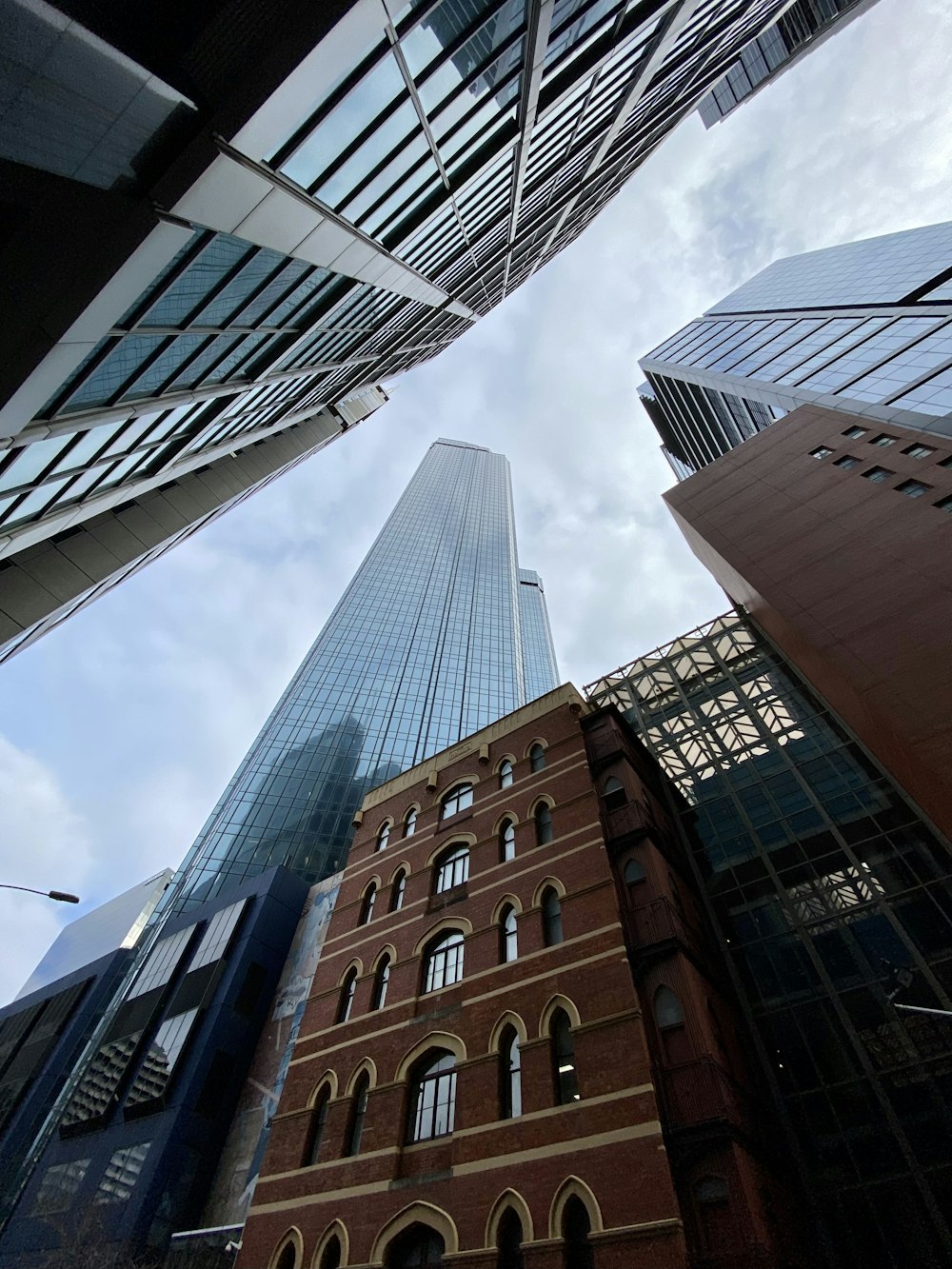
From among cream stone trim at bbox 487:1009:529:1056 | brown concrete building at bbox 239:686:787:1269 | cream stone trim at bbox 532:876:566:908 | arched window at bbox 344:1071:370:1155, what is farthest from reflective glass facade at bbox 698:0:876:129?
arched window at bbox 344:1071:370:1155

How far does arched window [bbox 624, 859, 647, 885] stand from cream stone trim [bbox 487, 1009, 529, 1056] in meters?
4.90

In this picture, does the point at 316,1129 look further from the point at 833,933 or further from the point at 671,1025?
the point at 833,933

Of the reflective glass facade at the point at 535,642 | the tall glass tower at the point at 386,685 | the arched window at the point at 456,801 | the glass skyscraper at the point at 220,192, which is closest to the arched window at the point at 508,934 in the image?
the arched window at the point at 456,801

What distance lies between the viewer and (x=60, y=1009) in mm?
43625

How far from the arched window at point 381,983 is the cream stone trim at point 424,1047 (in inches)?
102

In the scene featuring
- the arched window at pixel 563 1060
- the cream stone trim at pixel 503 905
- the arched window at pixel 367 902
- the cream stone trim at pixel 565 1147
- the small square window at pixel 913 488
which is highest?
the small square window at pixel 913 488

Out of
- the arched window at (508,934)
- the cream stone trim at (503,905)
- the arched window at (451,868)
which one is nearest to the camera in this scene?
the arched window at (508,934)

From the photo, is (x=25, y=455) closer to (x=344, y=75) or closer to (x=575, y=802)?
(x=344, y=75)

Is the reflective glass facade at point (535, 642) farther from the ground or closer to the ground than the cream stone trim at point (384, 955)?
farther from the ground

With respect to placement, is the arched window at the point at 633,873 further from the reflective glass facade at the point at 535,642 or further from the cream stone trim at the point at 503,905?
the reflective glass facade at the point at 535,642

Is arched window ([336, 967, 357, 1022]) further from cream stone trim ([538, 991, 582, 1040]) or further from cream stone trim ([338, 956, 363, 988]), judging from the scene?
cream stone trim ([538, 991, 582, 1040])

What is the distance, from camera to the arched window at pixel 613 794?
21250mm

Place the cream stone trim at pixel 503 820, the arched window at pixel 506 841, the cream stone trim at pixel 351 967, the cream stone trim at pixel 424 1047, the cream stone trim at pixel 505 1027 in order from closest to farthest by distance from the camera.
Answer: the cream stone trim at pixel 505 1027, the cream stone trim at pixel 424 1047, the arched window at pixel 506 841, the cream stone trim at pixel 351 967, the cream stone trim at pixel 503 820

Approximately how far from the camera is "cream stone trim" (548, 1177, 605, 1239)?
39.7ft
